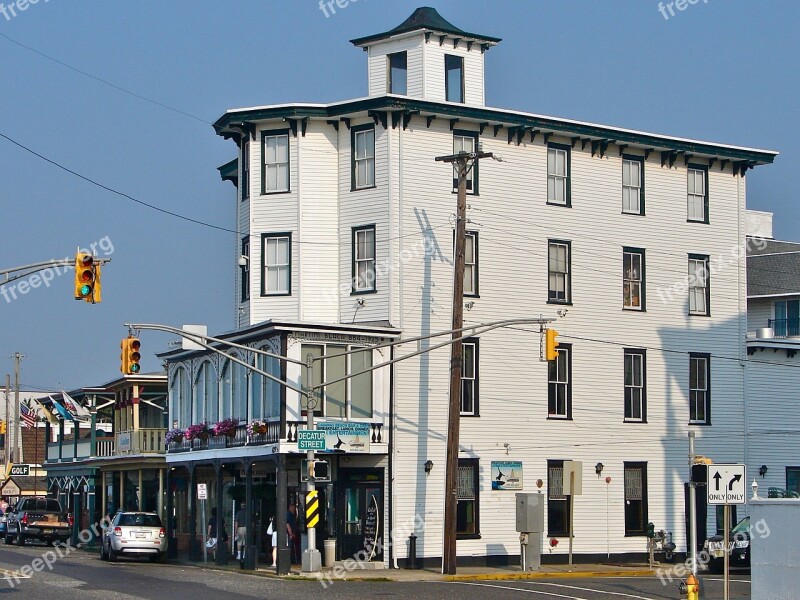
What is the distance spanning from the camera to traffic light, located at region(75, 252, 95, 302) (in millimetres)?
26359

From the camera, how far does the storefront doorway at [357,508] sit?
136 feet

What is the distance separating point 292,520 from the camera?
139 ft

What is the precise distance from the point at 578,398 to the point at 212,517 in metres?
13.6

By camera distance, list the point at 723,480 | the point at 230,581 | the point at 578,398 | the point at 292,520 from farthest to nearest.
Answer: the point at 578,398 → the point at 292,520 → the point at 230,581 → the point at 723,480

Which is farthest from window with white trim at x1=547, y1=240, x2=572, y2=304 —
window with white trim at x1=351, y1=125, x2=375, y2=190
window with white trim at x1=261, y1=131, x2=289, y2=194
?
window with white trim at x1=261, y1=131, x2=289, y2=194

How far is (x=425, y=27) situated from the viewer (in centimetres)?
4488

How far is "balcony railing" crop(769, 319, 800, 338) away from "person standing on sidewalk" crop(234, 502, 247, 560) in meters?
27.6

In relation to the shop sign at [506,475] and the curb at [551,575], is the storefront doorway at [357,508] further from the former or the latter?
the curb at [551,575]

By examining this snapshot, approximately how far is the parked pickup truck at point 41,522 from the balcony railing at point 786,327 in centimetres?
3221

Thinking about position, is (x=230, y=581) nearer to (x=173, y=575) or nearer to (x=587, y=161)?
(x=173, y=575)

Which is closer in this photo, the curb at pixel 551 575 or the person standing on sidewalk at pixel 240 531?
the curb at pixel 551 575

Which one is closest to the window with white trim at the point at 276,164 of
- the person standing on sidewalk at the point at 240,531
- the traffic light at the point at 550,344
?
the person standing on sidewalk at the point at 240,531

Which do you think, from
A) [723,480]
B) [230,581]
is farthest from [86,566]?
[723,480]

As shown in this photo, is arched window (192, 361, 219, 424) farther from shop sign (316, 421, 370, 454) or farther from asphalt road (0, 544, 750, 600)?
asphalt road (0, 544, 750, 600)
